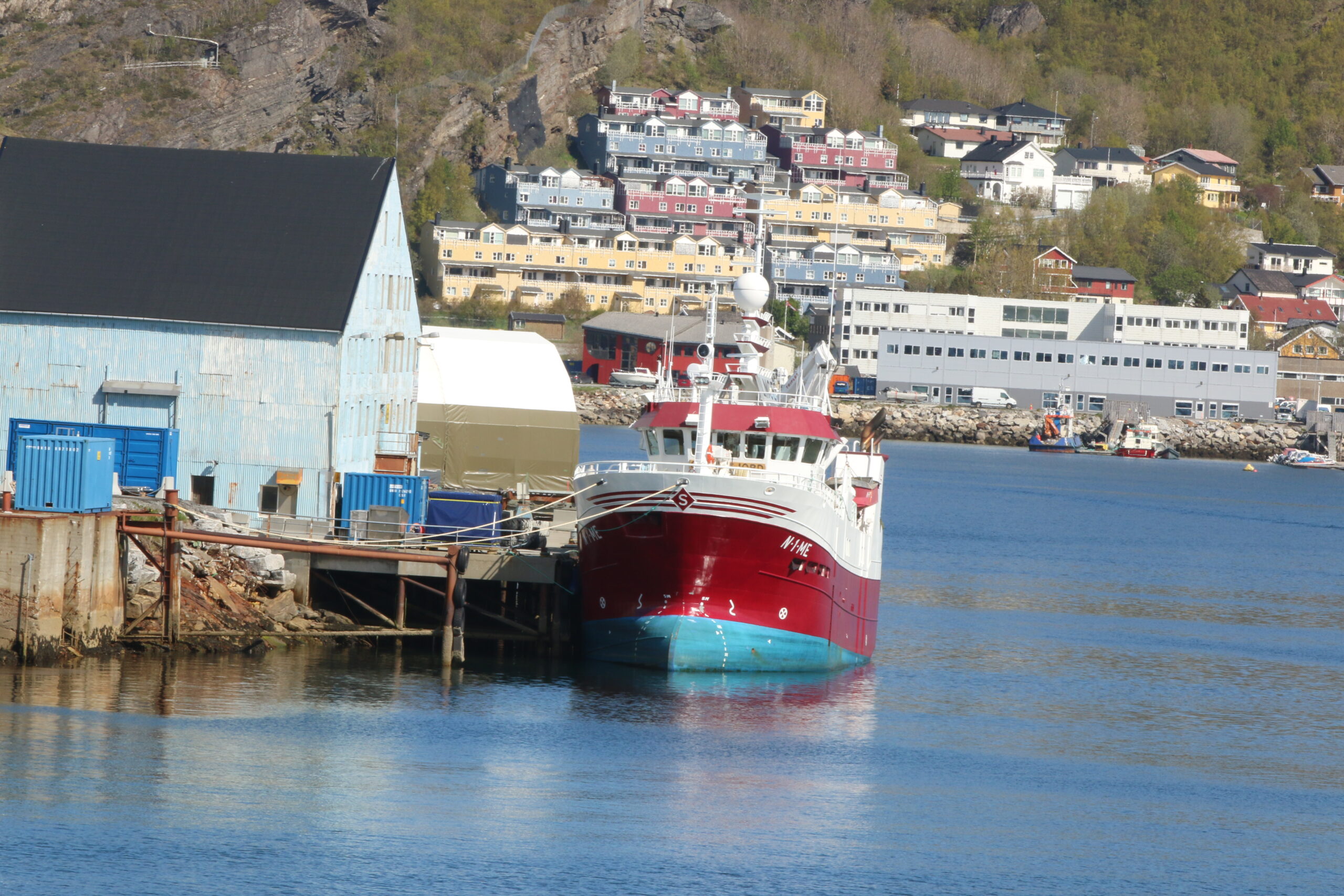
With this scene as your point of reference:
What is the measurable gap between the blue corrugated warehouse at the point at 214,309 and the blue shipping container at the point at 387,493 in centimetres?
156

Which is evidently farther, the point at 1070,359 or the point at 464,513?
the point at 1070,359

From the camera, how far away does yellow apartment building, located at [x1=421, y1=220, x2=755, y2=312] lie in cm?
16375

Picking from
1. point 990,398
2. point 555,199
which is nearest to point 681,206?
point 555,199

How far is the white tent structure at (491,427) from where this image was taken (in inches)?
2285

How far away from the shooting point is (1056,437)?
155 metres

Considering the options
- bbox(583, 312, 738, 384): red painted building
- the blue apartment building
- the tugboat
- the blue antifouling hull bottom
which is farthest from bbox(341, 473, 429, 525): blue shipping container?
the blue apartment building

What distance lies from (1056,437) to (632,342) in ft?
133

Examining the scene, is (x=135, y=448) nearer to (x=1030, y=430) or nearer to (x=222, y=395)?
(x=222, y=395)

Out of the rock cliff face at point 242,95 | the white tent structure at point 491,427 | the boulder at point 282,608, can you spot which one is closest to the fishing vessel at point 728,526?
the boulder at point 282,608

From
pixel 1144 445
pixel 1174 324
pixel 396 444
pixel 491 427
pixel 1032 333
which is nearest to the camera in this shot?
pixel 396 444

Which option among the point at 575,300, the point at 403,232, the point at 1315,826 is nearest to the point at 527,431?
the point at 403,232

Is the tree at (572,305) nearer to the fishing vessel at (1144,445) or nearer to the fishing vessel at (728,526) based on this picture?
the fishing vessel at (1144,445)

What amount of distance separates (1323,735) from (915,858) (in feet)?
54.5

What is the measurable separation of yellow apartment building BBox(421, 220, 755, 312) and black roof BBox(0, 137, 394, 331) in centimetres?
11356
